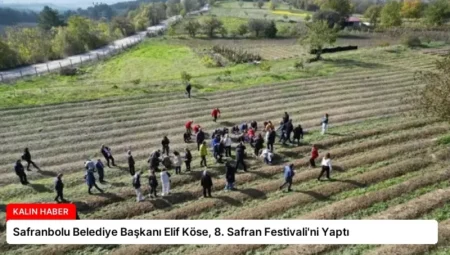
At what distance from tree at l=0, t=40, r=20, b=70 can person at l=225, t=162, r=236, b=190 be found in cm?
6815

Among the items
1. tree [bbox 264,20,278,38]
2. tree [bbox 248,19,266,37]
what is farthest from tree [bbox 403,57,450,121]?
tree [bbox 248,19,266,37]

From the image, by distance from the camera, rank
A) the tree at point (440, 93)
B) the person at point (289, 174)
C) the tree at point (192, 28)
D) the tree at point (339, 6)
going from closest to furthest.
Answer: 1. the person at point (289, 174)
2. the tree at point (440, 93)
3. the tree at point (192, 28)
4. the tree at point (339, 6)

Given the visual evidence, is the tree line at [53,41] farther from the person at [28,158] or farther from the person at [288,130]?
the person at [288,130]

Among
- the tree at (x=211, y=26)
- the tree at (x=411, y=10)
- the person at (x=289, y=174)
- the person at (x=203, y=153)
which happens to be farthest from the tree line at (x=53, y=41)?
the tree at (x=411, y=10)

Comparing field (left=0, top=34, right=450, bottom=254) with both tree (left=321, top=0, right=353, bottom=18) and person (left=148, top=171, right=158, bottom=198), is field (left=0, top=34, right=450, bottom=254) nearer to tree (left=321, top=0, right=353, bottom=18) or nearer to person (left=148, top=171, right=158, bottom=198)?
person (left=148, top=171, right=158, bottom=198)

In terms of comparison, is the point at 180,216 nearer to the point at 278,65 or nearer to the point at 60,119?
the point at 60,119

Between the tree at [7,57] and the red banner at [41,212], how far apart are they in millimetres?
63053

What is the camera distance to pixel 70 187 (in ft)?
79.8

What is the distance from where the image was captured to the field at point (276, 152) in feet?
66.2

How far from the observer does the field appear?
20.2 m

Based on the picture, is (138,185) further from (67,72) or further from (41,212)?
(67,72)

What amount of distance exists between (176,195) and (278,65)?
41.5 m
